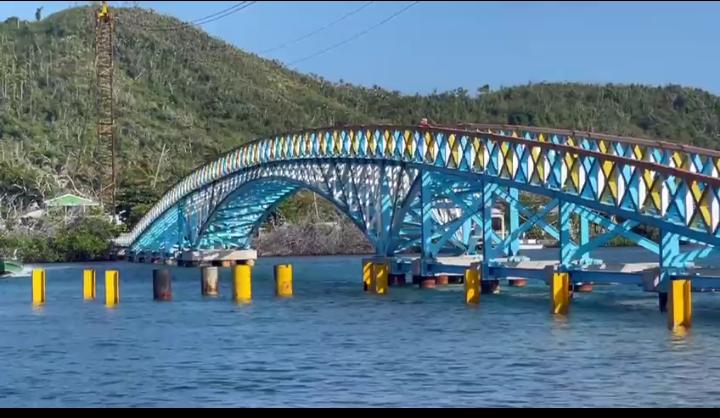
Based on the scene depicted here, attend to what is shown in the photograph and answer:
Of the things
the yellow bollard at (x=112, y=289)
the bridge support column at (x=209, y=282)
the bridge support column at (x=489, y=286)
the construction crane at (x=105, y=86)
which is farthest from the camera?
the construction crane at (x=105, y=86)

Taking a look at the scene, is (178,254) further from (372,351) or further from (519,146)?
(372,351)

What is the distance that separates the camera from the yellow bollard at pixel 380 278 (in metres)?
61.8

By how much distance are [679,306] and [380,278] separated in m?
21.6

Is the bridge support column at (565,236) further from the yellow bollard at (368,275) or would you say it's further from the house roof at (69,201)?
the house roof at (69,201)

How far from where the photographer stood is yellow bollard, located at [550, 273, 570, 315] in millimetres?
47969

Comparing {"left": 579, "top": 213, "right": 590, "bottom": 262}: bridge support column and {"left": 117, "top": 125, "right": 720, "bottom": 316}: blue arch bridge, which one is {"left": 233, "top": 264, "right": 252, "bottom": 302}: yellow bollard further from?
{"left": 579, "top": 213, "right": 590, "bottom": 262}: bridge support column

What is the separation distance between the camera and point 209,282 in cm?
6738

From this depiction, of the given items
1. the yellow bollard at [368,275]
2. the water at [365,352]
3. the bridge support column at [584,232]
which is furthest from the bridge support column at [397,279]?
the bridge support column at [584,232]

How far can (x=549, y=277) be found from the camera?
51875 millimetres

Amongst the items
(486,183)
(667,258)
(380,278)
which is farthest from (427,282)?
(667,258)

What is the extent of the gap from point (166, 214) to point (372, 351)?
2741 inches

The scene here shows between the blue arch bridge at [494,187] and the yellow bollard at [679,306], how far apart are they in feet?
6.71

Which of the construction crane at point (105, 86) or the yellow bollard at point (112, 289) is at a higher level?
the construction crane at point (105, 86)

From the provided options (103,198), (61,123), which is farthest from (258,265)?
(61,123)
